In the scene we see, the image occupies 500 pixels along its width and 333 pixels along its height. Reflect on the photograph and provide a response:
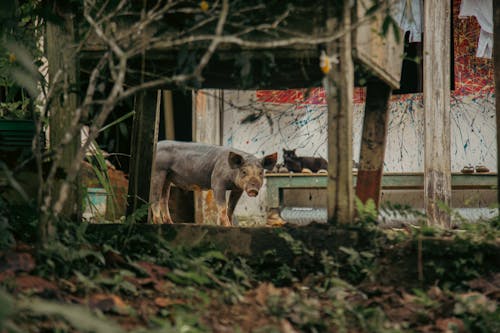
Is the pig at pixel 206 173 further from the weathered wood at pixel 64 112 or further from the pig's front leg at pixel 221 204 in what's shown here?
the weathered wood at pixel 64 112

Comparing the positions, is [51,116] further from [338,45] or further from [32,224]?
[338,45]

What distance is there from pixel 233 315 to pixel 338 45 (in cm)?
152

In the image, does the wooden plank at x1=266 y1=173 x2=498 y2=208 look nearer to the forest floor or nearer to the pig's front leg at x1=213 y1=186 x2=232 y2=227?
the pig's front leg at x1=213 y1=186 x2=232 y2=227

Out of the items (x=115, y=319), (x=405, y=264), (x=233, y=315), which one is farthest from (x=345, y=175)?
(x=115, y=319)

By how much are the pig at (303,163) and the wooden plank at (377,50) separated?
5.11m

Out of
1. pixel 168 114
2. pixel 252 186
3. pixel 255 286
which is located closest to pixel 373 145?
pixel 255 286

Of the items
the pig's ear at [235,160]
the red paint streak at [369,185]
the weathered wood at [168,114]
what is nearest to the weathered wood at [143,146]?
the pig's ear at [235,160]

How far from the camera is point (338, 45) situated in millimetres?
3588

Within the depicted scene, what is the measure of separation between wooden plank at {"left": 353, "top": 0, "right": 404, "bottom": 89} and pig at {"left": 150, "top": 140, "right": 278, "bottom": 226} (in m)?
2.16

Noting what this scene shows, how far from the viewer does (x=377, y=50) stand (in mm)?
4074

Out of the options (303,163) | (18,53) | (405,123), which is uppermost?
(405,123)

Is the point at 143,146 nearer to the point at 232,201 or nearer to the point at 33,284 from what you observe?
the point at 232,201

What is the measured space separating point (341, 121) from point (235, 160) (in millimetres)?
2716

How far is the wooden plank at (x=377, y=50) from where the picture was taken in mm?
3686
